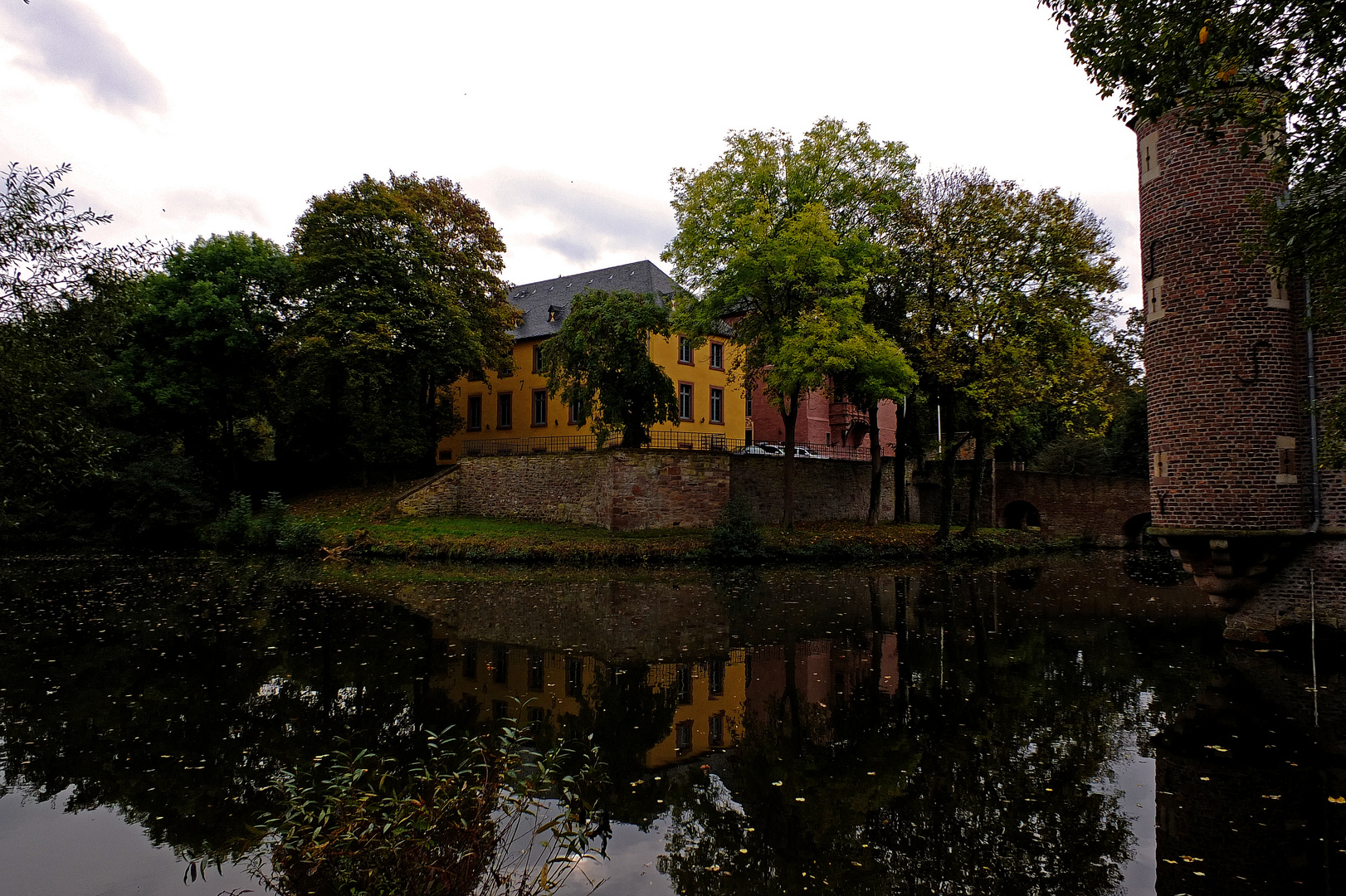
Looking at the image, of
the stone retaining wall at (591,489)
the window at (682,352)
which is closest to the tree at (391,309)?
the stone retaining wall at (591,489)

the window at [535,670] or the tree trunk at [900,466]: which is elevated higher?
the tree trunk at [900,466]

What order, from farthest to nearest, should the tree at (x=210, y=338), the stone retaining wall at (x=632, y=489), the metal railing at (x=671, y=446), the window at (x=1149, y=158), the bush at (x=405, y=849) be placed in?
1. the metal railing at (x=671, y=446)
2. the tree at (x=210, y=338)
3. the stone retaining wall at (x=632, y=489)
4. the window at (x=1149, y=158)
5. the bush at (x=405, y=849)

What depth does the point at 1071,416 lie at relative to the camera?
22781 mm

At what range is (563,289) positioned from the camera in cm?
3944

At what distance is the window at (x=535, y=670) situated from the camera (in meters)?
8.31

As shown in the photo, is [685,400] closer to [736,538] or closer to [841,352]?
[736,538]

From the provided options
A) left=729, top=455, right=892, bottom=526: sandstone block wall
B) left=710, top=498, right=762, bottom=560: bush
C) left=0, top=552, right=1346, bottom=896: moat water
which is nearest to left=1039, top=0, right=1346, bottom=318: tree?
left=0, top=552, right=1346, bottom=896: moat water

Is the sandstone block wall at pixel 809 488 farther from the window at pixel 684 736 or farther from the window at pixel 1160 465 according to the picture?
the window at pixel 684 736

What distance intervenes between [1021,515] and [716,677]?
3535 cm

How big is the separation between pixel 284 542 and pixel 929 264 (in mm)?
23903

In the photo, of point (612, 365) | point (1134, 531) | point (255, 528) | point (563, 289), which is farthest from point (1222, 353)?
point (563, 289)

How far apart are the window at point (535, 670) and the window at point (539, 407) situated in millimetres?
27205

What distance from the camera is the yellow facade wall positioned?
35094 mm

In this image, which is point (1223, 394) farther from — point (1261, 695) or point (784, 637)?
point (784, 637)
